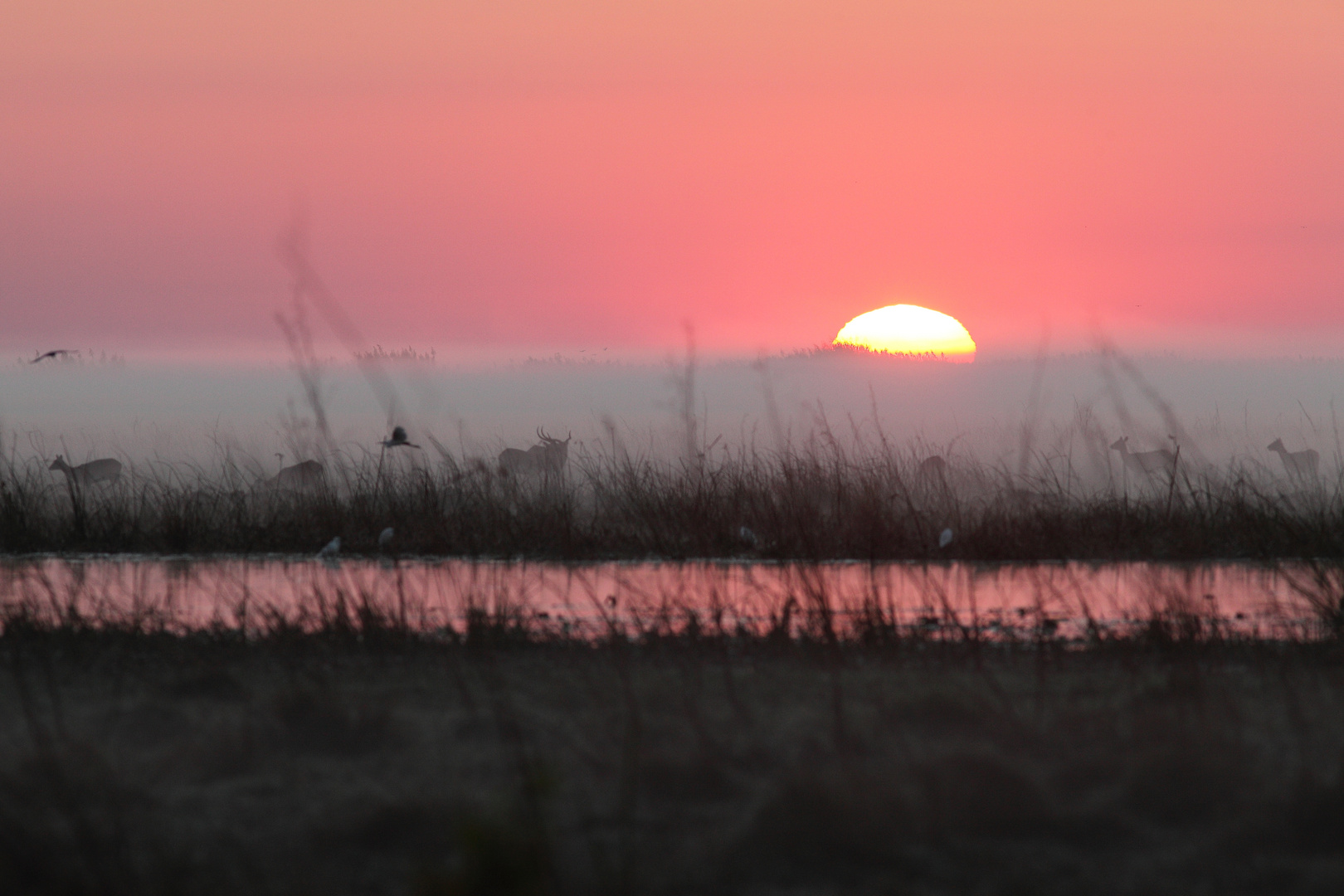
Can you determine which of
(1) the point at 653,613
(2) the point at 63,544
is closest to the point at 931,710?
(1) the point at 653,613

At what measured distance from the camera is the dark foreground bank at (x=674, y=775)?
2830 mm

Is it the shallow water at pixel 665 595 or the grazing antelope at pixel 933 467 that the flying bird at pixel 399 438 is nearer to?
the shallow water at pixel 665 595

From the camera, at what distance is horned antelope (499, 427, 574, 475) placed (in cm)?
1179

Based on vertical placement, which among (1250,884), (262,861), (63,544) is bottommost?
(1250,884)

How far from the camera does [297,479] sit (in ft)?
35.0

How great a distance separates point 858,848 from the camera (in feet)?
9.77

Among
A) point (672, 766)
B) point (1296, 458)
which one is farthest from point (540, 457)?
point (672, 766)

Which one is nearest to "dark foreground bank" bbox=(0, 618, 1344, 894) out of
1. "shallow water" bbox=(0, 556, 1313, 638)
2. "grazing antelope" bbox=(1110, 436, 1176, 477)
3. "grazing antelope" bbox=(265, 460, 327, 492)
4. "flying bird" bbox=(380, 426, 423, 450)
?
"shallow water" bbox=(0, 556, 1313, 638)

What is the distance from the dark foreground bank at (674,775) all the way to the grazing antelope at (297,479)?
511 cm

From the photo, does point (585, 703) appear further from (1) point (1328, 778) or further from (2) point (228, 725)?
(1) point (1328, 778)

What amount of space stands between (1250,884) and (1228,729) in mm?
1077

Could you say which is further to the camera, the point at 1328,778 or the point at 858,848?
the point at 1328,778

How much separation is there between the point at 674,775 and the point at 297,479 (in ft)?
25.8

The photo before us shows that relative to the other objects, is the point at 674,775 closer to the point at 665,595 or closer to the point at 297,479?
the point at 665,595
